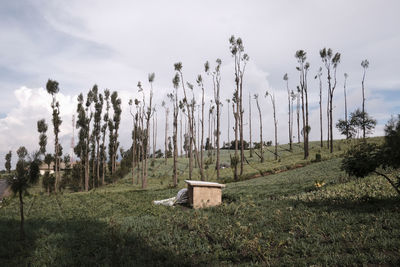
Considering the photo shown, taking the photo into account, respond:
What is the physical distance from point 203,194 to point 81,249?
7.90 meters

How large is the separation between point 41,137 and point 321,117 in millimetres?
43001

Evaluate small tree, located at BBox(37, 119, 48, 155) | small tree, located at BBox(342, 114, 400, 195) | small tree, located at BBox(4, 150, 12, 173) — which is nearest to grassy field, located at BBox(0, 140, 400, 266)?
small tree, located at BBox(342, 114, 400, 195)

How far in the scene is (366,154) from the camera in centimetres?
922

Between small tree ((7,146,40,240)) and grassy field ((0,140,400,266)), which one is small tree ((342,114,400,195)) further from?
small tree ((7,146,40,240))

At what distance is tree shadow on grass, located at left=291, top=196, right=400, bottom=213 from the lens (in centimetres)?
822

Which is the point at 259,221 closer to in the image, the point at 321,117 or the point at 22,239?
the point at 22,239

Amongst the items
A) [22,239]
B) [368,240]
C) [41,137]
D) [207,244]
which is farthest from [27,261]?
[41,137]

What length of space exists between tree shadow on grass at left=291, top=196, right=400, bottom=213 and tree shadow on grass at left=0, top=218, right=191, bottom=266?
5.89 meters

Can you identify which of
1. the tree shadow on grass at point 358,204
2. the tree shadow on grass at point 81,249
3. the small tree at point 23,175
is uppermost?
the small tree at point 23,175

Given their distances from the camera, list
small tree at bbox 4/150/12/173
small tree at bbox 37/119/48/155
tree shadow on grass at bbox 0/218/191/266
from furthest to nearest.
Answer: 1. small tree at bbox 4/150/12/173
2. small tree at bbox 37/119/48/155
3. tree shadow on grass at bbox 0/218/191/266

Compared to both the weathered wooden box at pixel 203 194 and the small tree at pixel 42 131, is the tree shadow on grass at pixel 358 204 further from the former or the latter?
the small tree at pixel 42 131

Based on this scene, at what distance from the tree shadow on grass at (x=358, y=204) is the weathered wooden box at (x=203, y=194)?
4.91 meters

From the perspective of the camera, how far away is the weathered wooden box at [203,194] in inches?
554

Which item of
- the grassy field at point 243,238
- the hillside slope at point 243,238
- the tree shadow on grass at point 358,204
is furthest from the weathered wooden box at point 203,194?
the tree shadow on grass at point 358,204
